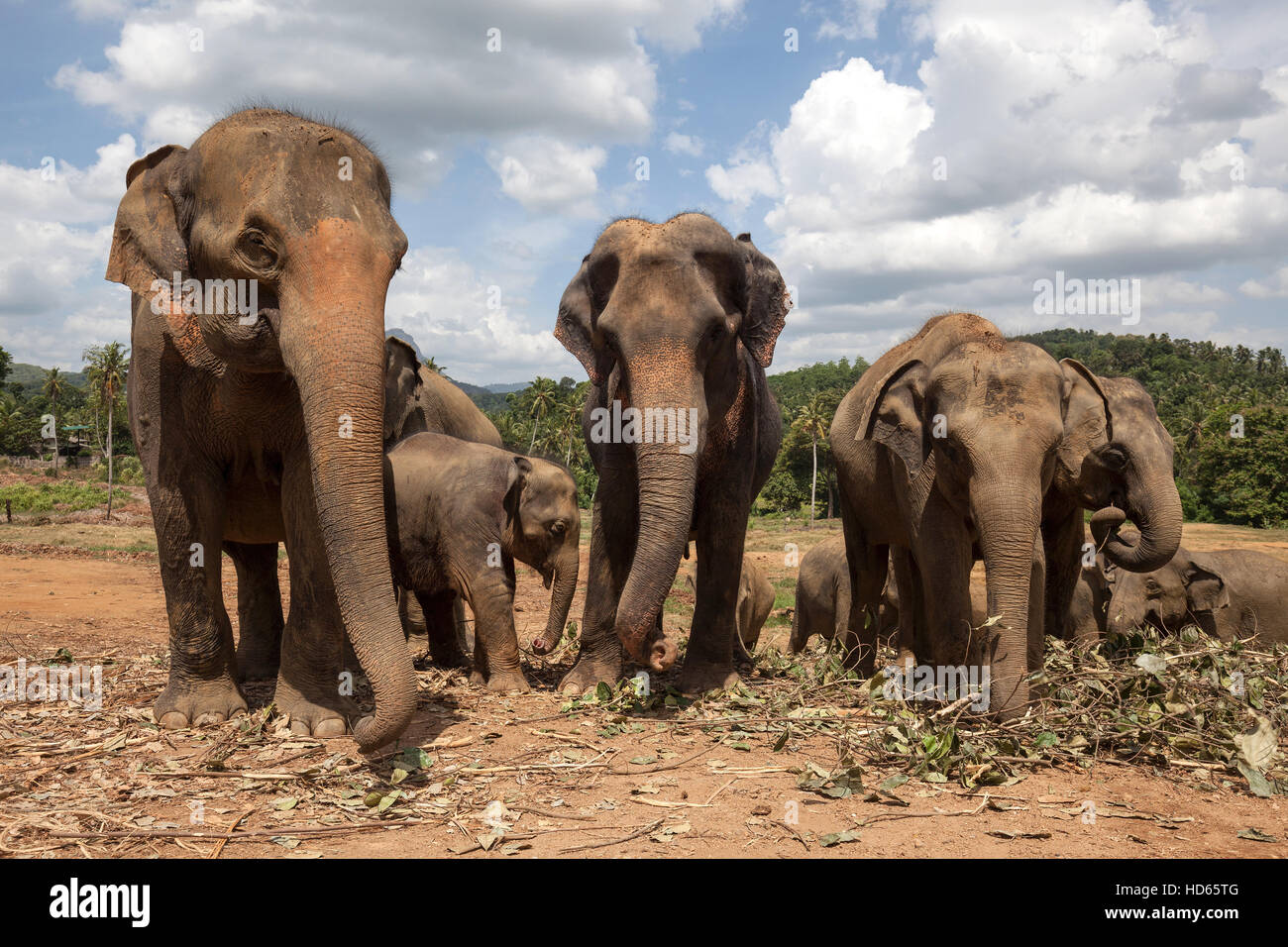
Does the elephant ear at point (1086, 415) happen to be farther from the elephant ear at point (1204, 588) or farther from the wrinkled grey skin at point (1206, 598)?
the elephant ear at point (1204, 588)

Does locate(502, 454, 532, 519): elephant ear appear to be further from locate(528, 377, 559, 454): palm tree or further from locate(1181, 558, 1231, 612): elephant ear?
locate(528, 377, 559, 454): palm tree

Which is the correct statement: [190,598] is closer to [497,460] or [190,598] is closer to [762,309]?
[497,460]

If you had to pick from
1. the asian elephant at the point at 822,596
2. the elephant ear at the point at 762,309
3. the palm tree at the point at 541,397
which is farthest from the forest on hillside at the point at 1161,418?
the elephant ear at the point at 762,309

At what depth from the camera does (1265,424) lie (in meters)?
49.4

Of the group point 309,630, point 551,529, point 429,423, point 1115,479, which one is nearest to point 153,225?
point 309,630

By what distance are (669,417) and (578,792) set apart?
2.27 metres

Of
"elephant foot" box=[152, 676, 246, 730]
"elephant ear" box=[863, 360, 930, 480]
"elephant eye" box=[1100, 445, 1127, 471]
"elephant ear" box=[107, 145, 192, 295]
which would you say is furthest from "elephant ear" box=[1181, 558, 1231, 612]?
"elephant ear" box=[107, 145, 192, 295]

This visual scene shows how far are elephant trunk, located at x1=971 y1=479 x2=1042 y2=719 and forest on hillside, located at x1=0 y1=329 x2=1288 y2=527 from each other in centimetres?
1015

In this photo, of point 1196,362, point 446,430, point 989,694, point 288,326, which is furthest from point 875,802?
point 1196,362

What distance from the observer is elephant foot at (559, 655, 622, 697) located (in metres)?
7.54

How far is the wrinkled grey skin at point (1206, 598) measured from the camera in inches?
501

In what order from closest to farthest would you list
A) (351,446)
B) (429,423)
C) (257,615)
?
(351,446), (257,615), (429,423)

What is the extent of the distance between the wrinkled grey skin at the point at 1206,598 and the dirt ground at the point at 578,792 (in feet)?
23.8

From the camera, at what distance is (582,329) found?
23.6 feet
